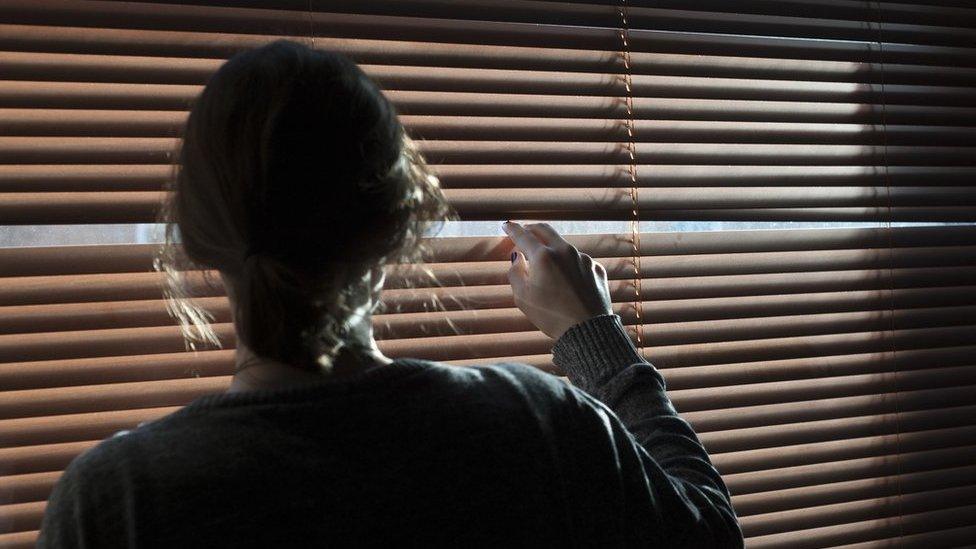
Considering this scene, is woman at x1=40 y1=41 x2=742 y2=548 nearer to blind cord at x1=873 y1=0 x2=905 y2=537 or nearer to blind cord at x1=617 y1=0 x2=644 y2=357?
blind cord at x1=617 y1=0 x2=644 y2=357

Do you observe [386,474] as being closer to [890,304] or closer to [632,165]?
[632,165]

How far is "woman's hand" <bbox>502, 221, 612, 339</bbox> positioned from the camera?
1.10 m

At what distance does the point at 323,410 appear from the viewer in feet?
2.34

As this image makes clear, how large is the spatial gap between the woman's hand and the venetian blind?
6 centimetres

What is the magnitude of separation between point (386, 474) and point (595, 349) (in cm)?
40

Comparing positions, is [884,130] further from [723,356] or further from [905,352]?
[723,356]

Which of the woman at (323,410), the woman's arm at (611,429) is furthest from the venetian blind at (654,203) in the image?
the woman at (323,410)

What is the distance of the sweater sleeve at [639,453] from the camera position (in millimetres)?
807

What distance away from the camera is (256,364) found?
76 centimetres

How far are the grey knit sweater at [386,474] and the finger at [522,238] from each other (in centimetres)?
37

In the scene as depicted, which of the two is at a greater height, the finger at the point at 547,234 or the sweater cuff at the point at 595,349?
the finger at the point at 547,234

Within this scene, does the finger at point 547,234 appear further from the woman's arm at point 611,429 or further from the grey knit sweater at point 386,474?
the grey knit sweater at point 386,474

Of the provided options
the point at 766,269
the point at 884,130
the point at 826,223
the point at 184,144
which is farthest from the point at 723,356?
the point at 184,144

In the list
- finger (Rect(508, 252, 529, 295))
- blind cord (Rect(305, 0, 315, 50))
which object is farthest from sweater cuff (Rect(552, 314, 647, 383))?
blind cord (Rect(305, 0, 315, 50))
